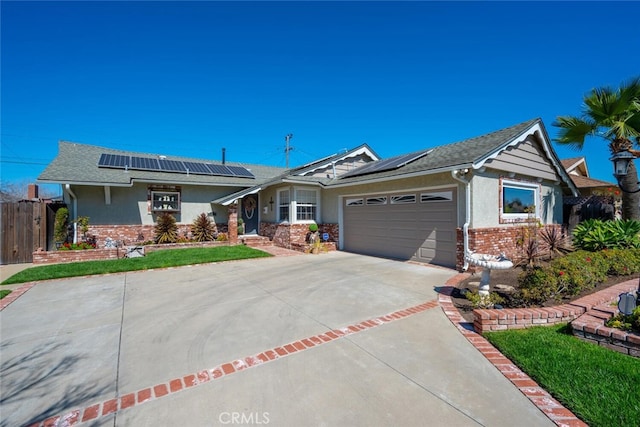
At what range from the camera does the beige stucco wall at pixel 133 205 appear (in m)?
12.2

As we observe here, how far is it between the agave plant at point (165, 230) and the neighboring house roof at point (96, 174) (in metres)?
1.83

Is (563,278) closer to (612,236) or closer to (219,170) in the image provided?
(612,236)

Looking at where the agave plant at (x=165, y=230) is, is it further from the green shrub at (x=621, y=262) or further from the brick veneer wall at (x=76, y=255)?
the green shrub at (x=621, y=262)

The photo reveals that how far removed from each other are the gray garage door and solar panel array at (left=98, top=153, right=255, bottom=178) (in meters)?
7.81

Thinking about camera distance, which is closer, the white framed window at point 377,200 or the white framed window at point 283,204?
the white framed window at point 377,200

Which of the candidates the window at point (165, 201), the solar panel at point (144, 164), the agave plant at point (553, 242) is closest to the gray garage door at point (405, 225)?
the agave plant at point (553, 242)

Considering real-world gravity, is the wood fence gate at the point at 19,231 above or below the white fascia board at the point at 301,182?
below

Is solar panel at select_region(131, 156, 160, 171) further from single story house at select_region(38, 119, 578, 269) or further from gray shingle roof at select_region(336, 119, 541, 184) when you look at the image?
gray shingle roof at select_region(336, 119, 541, 184)

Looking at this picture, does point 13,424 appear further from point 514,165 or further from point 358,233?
point 514,165

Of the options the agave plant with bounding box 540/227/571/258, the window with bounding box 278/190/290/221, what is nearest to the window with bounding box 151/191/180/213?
the window with bounding box 278/190/290/221

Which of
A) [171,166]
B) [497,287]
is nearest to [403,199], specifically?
[497,287]

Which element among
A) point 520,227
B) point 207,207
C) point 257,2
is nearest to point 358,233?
point 520,227

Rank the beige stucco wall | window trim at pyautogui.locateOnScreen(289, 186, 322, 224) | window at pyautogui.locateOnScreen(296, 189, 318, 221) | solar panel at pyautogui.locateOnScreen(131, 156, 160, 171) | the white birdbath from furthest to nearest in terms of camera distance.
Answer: solar panel at pyautogui.locateOnScreen(131, 156, 160, 171), window at pyautogui.locateOnScreen(296, 189, 318, 221), window trim at pyautogui.locateOnScreen(289, 186, 322, 224), the beige stucco wall, the white birdbath

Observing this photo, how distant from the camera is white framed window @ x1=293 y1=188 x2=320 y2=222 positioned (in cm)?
1336
